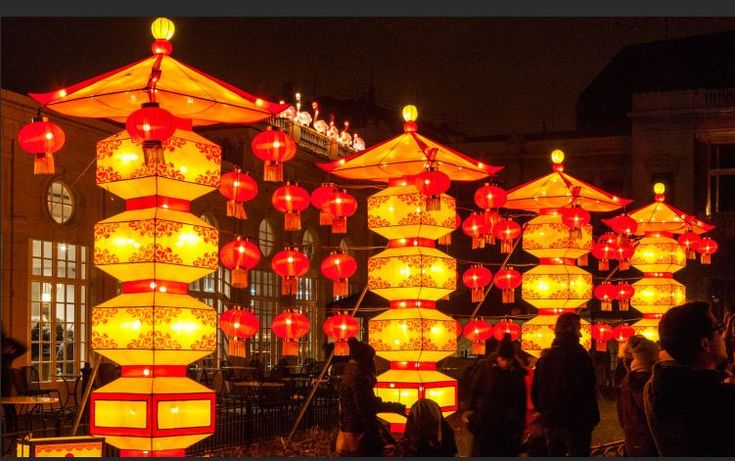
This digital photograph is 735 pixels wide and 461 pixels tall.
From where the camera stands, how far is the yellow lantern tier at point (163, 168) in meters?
7.59

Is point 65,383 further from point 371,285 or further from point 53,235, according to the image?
point 371,285

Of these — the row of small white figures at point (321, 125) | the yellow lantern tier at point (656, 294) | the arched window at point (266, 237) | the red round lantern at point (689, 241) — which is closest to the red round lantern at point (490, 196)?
the yellow lantern tier at point (656, 294)

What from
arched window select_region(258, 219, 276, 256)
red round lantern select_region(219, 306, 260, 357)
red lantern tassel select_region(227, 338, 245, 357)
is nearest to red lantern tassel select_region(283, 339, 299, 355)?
red round lantern select_region(219, 306, 260, 357)

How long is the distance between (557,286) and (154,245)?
7.19 m

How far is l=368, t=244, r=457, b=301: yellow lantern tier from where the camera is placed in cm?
1071

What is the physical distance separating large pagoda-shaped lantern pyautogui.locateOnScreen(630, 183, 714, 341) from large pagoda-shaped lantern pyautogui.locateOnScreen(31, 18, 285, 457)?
9335 mm

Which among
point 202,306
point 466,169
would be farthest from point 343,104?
point 202,306

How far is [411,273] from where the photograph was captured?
10711 mm

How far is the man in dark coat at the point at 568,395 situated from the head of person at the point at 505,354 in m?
0.81

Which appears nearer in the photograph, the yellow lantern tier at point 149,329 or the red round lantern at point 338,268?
the yellow lantern tier at point 149,329

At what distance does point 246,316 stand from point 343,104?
816 inches

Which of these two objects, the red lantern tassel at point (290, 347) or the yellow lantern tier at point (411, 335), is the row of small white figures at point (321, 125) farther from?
the yellow lantern tier at point (411, 335)

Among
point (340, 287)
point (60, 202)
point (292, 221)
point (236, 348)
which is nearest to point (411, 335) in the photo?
point (340, 287)

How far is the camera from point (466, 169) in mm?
11023
